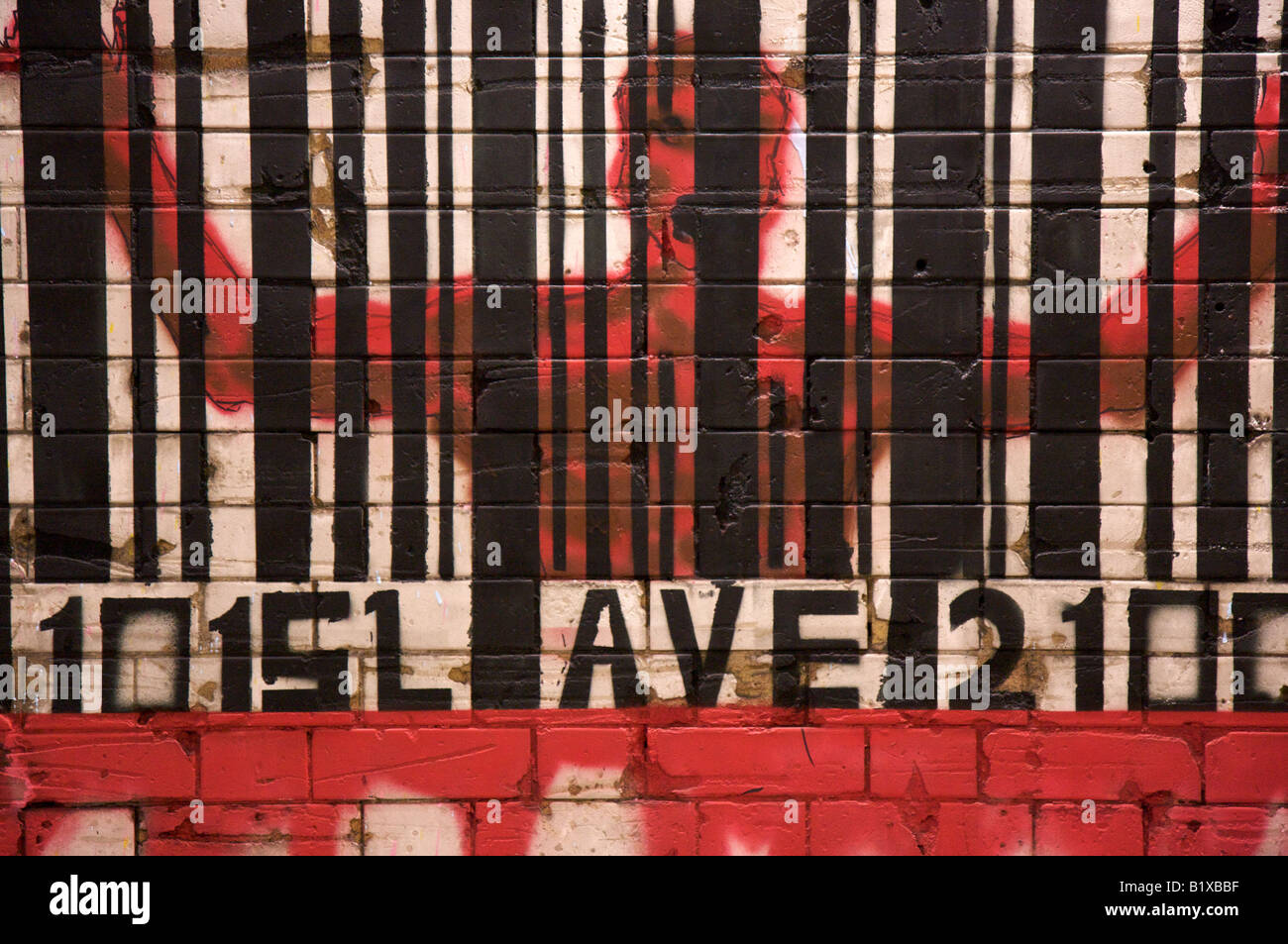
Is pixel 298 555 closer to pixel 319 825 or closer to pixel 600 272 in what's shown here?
pixel 319 825

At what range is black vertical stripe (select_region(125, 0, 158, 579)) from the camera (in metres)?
2.91

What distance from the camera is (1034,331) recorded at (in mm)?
2957

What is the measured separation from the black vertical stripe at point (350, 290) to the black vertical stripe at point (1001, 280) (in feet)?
7.48

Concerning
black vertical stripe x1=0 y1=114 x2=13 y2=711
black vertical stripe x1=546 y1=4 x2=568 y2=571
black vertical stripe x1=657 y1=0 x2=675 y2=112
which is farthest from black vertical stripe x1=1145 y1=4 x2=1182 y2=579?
black vertical stripe x1=0 y1=114 x2=13 y2=711

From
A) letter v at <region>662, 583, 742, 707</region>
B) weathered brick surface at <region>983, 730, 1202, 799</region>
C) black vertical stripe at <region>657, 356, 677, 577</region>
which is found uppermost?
black vertical stripe at <region>657, 356, 677, 577</region>

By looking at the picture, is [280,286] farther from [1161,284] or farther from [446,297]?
[1161,284]

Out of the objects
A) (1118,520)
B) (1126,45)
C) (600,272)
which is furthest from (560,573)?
(1126,45)

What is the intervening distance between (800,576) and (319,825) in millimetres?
1977

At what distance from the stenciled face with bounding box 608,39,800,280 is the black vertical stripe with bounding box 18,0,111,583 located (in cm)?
189

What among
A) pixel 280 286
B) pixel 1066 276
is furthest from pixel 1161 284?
pixel 280 286

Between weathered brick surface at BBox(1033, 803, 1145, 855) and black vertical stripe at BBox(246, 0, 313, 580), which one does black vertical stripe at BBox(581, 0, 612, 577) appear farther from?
weathered brick surface at BBox(1033, 803, 1145, 855)

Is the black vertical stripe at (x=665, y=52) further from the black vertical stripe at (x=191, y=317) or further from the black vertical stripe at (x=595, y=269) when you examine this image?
the black vertical stripe at (x=191, y=317)

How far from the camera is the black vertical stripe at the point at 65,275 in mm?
2904

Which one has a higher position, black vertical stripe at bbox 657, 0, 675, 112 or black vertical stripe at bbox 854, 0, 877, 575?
black vertical stripe at bbox 657, 0, 675, 112
